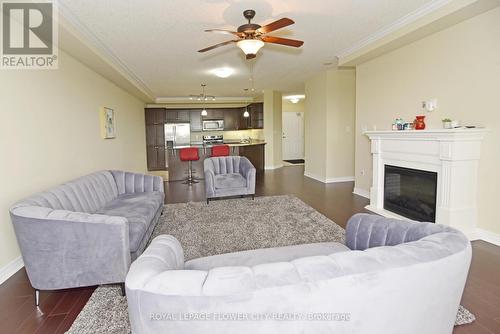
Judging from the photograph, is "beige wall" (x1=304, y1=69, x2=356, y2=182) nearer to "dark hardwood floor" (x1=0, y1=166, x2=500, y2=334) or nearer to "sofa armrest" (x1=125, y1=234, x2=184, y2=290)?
"dark hardwood floor" (x1=0, y1=166, x2=500, y2=334)

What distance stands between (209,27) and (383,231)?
3190 mm

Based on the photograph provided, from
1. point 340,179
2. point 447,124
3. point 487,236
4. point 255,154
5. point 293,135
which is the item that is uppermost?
point 293,135

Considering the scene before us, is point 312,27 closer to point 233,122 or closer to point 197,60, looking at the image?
point 197,60

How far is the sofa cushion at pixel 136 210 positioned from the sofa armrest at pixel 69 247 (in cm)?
29

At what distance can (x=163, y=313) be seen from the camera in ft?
3.20

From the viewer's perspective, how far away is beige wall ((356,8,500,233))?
9.83 ft

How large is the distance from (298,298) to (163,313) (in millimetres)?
480

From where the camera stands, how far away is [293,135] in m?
12.0

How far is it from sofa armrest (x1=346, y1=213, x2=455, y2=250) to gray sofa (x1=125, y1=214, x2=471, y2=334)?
24 centimetres

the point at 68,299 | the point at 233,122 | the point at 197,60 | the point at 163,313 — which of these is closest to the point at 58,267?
the point at 68,299

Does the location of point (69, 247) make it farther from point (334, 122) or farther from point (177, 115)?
point (177, 115)

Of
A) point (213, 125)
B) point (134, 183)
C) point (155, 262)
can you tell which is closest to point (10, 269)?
point (134, 183)

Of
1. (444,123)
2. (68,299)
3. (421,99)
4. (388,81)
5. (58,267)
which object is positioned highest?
(388,81)

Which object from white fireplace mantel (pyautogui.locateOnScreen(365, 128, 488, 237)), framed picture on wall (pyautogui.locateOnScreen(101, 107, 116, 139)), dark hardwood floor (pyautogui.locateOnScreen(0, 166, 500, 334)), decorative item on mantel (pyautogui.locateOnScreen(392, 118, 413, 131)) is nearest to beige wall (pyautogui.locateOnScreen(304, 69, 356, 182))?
decorative item on mantel (pyautogui.locateOnScreen(392, 118, 413, 131))
